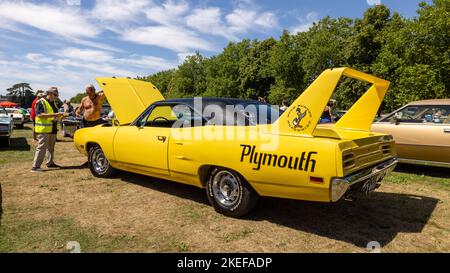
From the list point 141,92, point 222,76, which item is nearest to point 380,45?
point 222,76

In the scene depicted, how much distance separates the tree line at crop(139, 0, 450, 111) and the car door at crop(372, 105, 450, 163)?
7.75 meters

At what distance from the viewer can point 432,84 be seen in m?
18.7

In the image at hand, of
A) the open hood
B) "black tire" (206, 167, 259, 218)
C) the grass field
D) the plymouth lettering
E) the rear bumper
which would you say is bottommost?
the grass field

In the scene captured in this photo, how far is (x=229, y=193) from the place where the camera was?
4.14 m

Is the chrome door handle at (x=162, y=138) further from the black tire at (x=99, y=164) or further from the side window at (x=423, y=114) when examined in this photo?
the side window at (x=423, y=114)

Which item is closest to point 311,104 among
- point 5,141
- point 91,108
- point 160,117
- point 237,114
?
point 237,114

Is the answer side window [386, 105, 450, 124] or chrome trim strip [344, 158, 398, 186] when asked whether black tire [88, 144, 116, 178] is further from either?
side window [386, 105, 450, 124]

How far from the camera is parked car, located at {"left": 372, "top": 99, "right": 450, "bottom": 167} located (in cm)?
630

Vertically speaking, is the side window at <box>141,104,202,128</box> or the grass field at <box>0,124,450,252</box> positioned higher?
the side window at <box>141,104,202,128</box>

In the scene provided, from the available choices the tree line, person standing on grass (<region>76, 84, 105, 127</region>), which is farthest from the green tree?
person standing on grass (<region>76, 84, 105, 127</region>)

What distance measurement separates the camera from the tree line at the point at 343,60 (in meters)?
19.4

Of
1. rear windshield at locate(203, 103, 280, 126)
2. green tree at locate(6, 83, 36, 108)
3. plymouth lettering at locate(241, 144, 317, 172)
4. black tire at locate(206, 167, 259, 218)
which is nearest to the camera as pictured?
plymouth lettering at locate(241, 144, 317, 172)

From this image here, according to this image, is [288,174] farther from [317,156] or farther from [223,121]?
[223,121]

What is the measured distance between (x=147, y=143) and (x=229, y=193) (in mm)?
1554
